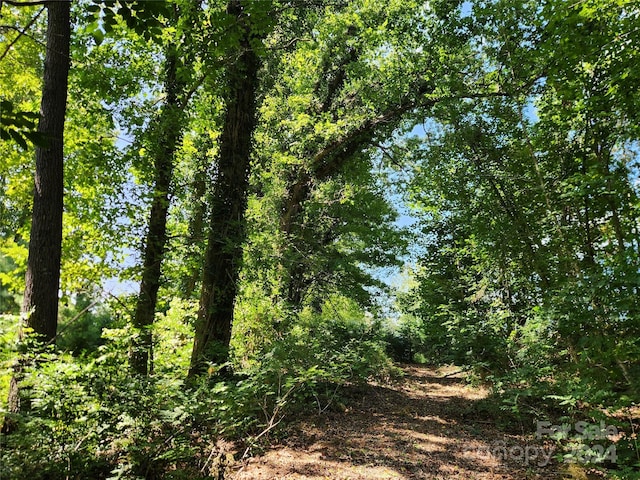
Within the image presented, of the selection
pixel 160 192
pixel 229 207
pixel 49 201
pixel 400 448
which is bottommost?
pixel 400 448

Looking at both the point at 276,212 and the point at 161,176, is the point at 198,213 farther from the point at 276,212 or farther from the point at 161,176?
the point at 276,212

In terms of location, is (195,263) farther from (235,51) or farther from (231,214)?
(235,51)

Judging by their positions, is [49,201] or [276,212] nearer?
[49,201]

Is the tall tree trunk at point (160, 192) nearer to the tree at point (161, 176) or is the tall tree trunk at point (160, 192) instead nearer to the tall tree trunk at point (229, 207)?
the tree at point (161, 176)

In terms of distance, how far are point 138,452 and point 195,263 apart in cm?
376

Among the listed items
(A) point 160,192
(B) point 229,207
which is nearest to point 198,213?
(A) point 160,192

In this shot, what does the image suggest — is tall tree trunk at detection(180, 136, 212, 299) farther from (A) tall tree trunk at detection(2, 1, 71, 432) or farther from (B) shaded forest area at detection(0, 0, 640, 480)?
(A) tall tree trunk at detection(2, 1, 71, 432)

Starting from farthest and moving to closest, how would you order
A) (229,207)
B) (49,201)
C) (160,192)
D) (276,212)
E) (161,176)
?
1. (276,212)
2. (161,176)
3. (160,192)
4. (229,207)
5. (49,201)

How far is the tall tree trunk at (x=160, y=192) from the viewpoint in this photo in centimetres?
606

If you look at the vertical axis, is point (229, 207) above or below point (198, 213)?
below

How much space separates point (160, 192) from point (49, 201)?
1.73m

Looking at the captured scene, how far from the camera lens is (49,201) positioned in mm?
4488

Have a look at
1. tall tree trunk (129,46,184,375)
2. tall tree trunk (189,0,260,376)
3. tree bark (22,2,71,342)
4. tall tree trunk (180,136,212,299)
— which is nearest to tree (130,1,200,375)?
tall tree trunk (129,46,184,375)

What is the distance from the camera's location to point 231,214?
5.70 m
